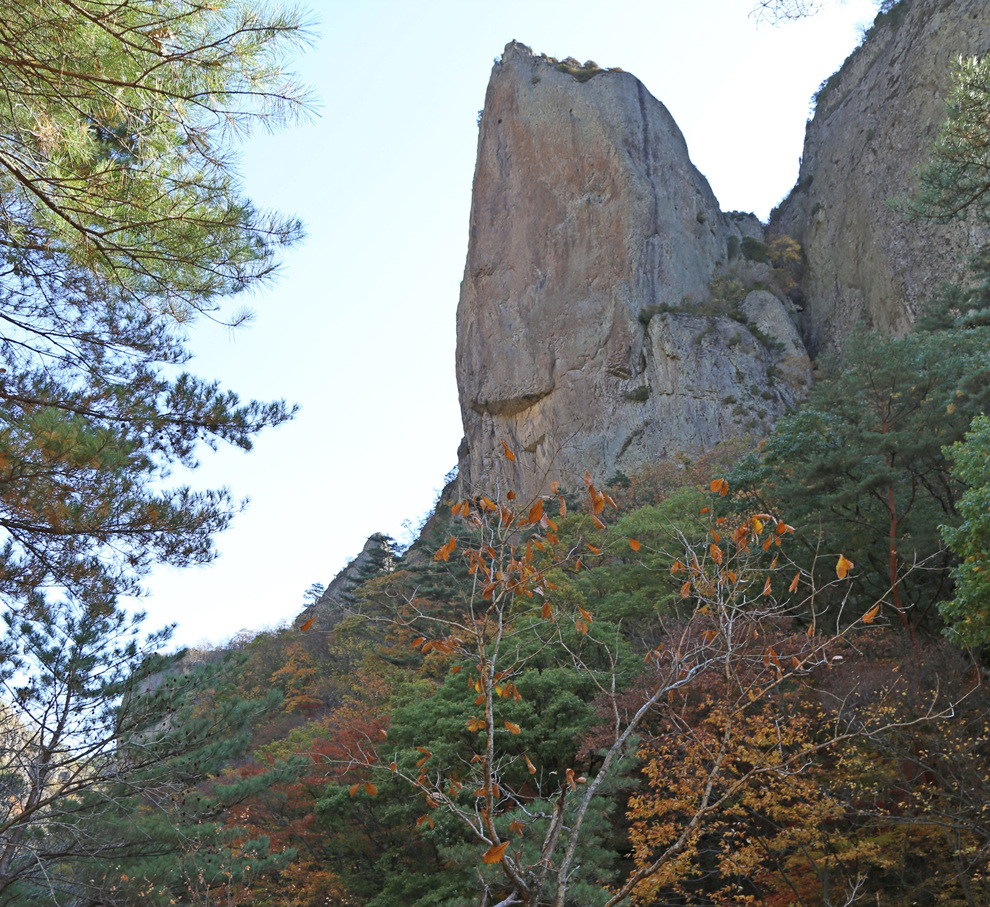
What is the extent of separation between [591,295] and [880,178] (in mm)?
11095

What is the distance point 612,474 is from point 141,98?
2536cm

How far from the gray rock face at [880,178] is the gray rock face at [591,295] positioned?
2.65 m

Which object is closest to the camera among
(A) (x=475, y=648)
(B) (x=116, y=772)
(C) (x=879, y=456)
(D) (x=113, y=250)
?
(D) (x=113, y=250)

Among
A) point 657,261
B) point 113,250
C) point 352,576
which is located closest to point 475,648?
point 113,250

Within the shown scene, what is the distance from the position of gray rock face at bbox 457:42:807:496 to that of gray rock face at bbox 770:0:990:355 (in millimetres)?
2655

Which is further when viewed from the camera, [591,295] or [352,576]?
[352,576]

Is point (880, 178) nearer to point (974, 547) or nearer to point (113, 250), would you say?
point (974, 547)

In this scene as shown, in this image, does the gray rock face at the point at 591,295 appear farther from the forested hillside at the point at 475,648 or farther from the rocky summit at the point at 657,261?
the forested hillside at the point at 475,648

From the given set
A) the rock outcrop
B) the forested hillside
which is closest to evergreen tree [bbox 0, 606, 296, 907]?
the forested hillside

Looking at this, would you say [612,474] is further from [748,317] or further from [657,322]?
[748,317]

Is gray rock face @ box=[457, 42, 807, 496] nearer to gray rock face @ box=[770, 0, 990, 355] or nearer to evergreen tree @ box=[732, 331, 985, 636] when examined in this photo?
gray rock face @ box=[770, 0, 990, 355]

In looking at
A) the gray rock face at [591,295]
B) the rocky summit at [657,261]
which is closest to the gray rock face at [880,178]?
the rocky summit at [657,261]

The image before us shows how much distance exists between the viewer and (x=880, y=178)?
30.2 m

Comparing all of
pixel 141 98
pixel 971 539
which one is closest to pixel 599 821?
pixel 971 539
